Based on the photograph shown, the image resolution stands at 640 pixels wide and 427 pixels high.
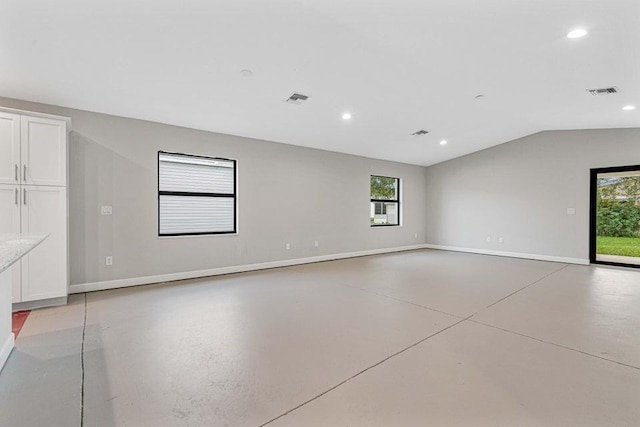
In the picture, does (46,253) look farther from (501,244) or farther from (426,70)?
(501,244)

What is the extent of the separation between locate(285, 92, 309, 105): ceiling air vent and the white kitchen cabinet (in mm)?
2666

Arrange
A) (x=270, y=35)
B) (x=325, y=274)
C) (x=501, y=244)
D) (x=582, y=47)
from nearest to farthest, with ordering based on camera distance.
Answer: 1. (x=270, y=35)
2. (x=582, y=47)
3. (x=325, y=274)
4. (x=501, y=244)

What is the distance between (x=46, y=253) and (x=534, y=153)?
8960 millimetres

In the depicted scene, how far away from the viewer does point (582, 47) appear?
313cm

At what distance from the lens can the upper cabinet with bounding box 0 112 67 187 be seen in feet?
10.4

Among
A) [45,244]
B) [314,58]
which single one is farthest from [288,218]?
[45,244]

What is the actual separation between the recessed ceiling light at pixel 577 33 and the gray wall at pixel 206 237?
4.40m

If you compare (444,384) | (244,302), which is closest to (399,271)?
(244,302)

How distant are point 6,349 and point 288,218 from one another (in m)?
4.24

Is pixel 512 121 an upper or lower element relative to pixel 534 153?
upper

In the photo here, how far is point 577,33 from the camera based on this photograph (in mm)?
2879

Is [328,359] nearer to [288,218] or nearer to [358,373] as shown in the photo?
[358,373]

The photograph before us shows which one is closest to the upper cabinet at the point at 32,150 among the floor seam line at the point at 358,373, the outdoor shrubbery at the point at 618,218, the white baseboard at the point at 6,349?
the white baseboard at the point at 6,349

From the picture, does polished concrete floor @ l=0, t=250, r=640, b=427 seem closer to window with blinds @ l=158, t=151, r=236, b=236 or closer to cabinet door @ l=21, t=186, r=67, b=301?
cabinet door @ l=21, t=186, r=67, b=301
